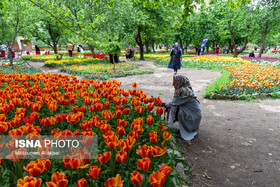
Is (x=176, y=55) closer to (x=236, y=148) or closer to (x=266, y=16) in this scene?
(x=236, y=148)

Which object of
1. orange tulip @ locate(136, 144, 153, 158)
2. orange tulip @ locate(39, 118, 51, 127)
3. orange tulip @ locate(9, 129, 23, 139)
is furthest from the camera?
orange tulip @ locate(39, 118, 51, 127)

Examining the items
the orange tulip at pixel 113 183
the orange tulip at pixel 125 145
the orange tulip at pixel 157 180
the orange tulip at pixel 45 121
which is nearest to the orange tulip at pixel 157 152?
the orange tulip at pixel 125 145

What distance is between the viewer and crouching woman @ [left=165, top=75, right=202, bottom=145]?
4.19m

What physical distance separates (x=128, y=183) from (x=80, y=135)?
713 mm

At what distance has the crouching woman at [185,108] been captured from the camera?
419 cm

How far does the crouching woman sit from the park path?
266 mm

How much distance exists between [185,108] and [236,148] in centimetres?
139

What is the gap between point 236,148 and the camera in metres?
4.11

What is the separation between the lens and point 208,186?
296cm

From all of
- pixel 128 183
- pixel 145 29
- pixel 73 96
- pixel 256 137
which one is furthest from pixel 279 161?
pixel 145 29

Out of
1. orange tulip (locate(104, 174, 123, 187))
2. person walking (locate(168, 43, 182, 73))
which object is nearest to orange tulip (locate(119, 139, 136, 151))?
orange tulip (locate(104, 174, 123, 187))

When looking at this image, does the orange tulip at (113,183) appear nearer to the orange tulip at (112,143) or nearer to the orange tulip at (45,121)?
the orange tulip at (112,143)

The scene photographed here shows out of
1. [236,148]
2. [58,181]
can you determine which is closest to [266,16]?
[236,148]

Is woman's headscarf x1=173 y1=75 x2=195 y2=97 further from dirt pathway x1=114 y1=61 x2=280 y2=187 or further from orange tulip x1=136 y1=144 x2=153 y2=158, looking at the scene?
orange tulip x1=136 y1=144 x2=153 y2=158
